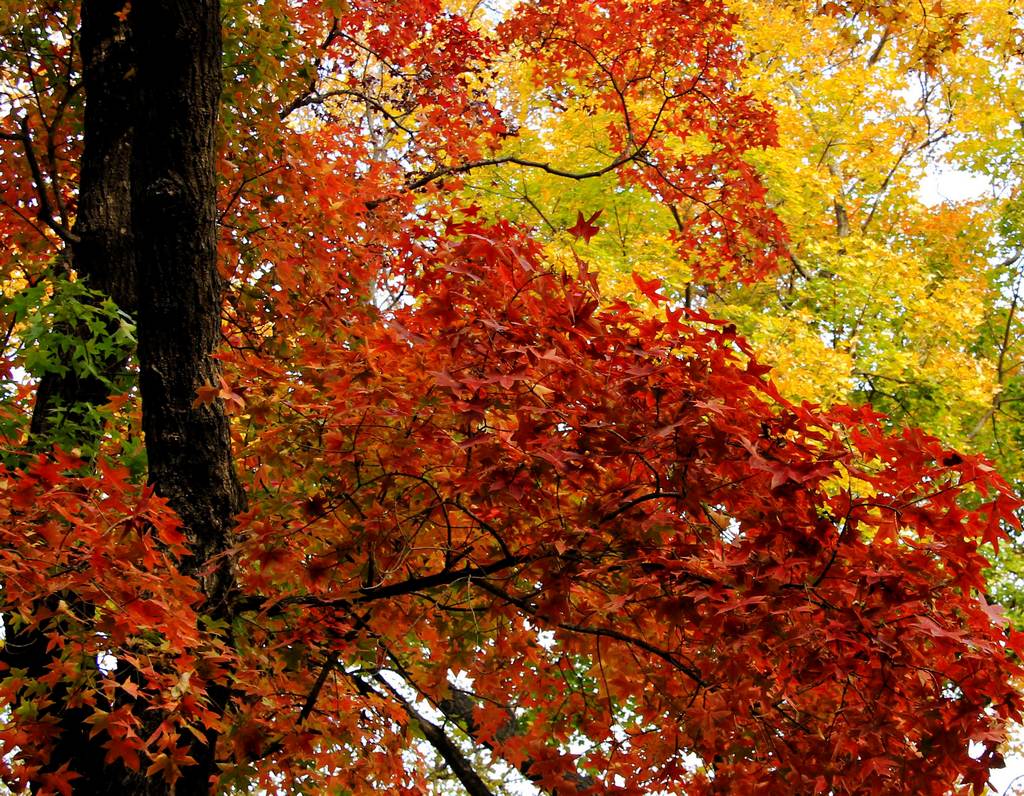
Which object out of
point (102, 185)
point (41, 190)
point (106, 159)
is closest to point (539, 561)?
point (41, 190)

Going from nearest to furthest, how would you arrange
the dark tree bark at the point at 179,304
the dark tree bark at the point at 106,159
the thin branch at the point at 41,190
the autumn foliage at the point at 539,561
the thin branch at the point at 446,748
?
1. the autumn foliage at the point at 539,561
2. the dark tree bark at the point at 179,304
3. the thin branch at the point at 41,190
4. the dark tree bark at the point at 106,159
5. the thin branch at the point at 446,748

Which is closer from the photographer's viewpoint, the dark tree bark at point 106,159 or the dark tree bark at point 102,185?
the dark tree bark at point 102,185

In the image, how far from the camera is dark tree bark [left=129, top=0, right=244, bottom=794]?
12.8 feet

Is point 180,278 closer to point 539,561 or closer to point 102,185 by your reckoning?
point 102,185

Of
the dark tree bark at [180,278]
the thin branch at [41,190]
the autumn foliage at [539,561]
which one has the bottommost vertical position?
the autumn foliage at [539,561]

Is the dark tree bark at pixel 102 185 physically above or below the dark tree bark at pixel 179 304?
above

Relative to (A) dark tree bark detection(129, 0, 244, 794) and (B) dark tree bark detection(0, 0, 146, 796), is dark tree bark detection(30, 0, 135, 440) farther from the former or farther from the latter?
(A) dark tree bark detection(129, 0, 244, 794)

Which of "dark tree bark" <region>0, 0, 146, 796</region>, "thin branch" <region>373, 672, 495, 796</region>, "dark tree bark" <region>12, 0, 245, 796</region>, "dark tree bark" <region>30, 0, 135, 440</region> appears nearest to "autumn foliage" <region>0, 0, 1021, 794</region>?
"dark tree bark" <region>12, 0, 245, 796</region>

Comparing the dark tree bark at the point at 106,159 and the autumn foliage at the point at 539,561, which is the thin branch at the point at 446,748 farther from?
the dark tree bark at the point at 106,159

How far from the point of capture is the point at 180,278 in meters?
3.94

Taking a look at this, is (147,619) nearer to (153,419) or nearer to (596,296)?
(153,419)

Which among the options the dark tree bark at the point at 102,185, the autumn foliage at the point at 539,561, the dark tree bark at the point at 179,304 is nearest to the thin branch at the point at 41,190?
the dark tree bark at the point at 102,185

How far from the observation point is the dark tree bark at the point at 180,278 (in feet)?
12.8

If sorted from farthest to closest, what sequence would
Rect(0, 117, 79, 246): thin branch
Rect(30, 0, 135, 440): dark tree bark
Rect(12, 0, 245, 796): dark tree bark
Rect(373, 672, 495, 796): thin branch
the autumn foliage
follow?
Rect(373, 672, 495, 796): thin branch < Rect(30, 0, 135, 440): dark tree bark < Rect(0, 117, 79, 246): thin branch < Rect(12, 0, 245, 796): dark tree bark < the autumn foliage
